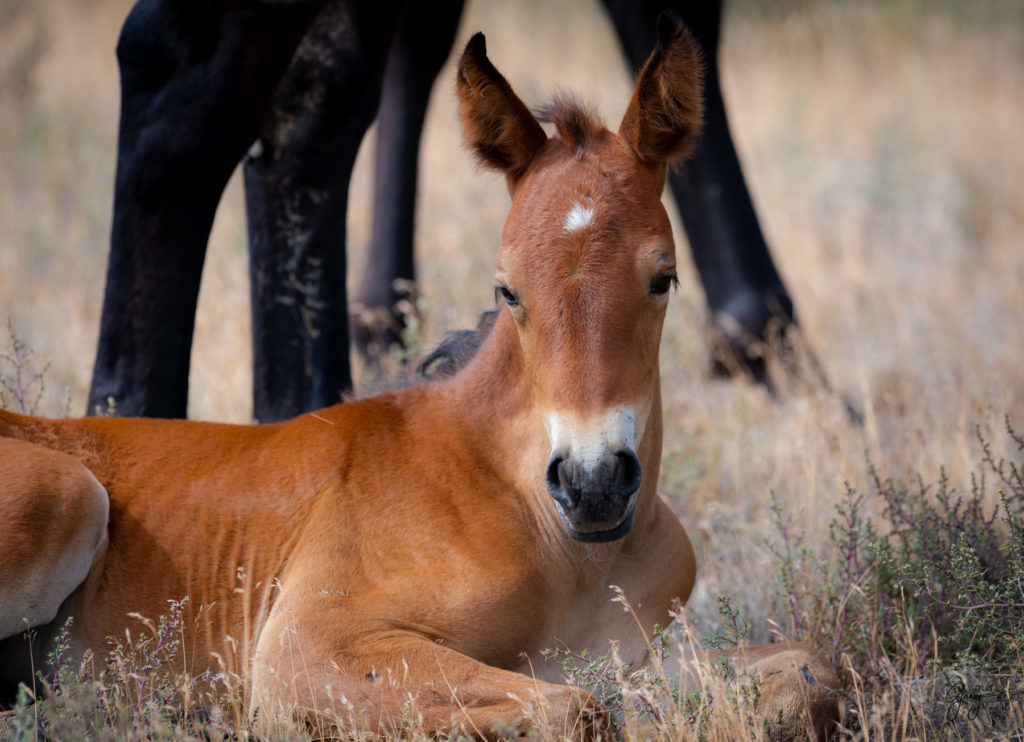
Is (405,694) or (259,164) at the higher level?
(259,164)

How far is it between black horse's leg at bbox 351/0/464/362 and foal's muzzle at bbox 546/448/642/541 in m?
3.30

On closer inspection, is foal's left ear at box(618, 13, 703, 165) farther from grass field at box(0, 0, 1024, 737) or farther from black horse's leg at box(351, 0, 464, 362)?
black horse's leg at box(351, 0, 464, 362)

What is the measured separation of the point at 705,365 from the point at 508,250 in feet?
10.9

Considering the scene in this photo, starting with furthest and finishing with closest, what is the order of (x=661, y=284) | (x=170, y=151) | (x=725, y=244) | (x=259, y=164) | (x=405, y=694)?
(x=725, y=244) → (x=259, y=164) → (x=170, y=151) → (x=661, y=284) → (x=405, y=694)

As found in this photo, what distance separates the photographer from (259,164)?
155 inches

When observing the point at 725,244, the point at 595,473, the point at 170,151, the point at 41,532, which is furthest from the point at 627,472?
the point at 725,244

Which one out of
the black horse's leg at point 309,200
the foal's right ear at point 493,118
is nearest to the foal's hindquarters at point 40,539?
the black horse's leg at point 309,200

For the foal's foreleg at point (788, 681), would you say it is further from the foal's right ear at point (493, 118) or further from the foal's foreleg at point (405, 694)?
the foal's right ear at point (493, 118)

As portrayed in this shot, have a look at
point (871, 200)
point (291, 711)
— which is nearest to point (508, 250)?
point (291, 711)

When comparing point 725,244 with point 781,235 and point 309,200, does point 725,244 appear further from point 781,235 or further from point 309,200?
point 781,235

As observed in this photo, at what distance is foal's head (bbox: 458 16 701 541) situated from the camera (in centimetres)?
235

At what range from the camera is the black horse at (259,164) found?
3.33 metres

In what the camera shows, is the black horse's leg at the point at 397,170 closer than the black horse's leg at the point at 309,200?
No

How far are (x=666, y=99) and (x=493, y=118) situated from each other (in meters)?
0.48
